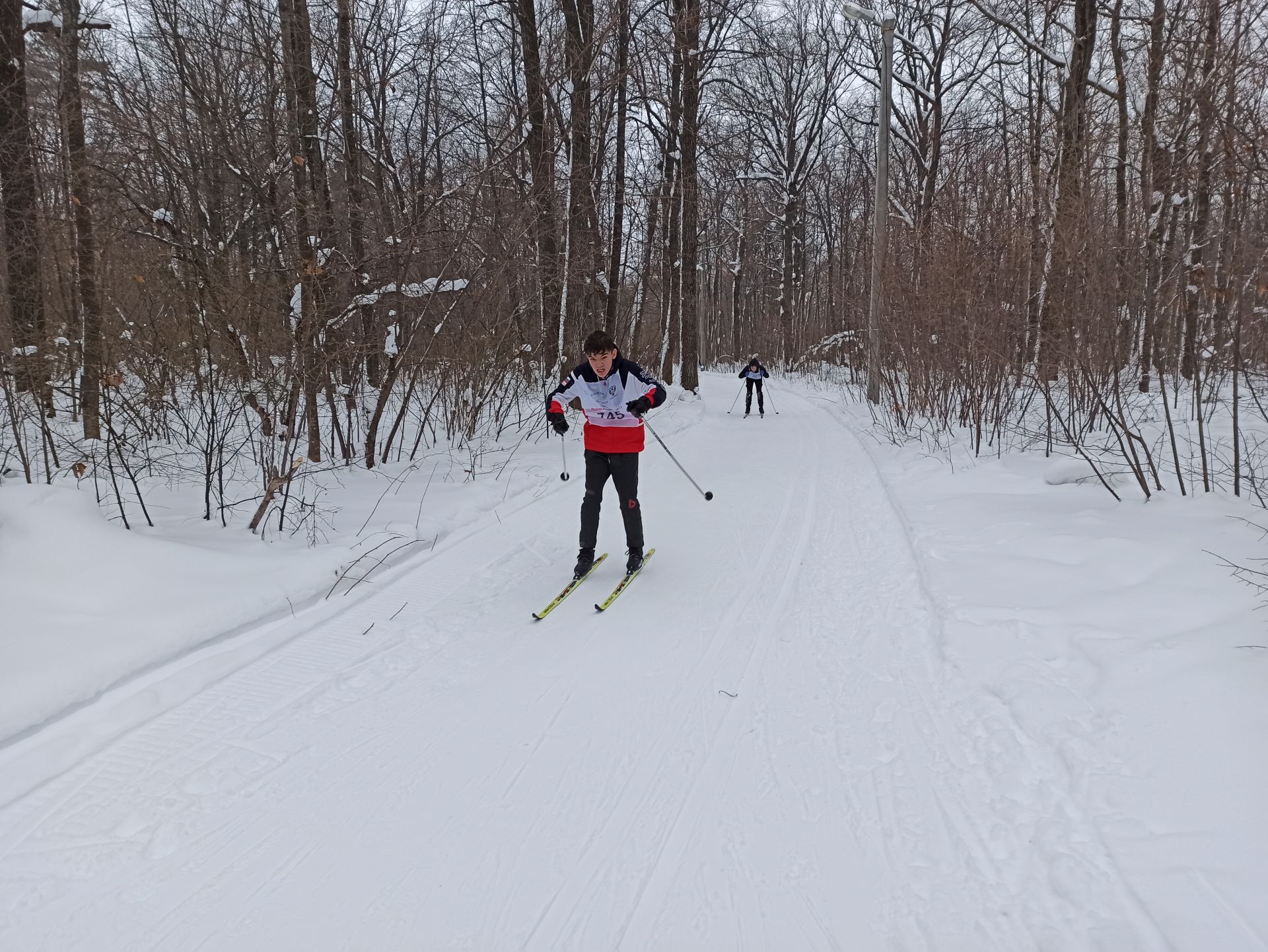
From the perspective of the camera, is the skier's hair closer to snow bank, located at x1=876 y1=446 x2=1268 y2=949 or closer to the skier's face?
the skier's face

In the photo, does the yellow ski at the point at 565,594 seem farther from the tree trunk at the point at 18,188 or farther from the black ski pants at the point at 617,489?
the tree trunk at the point at 18,188

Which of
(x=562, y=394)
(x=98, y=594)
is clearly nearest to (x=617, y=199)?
(x=562, y=394)

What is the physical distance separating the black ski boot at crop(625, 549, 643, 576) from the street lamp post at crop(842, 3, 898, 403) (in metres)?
9.97

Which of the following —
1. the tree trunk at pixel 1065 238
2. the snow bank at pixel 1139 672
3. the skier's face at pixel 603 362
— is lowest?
the snow bank at pixel 1139 672

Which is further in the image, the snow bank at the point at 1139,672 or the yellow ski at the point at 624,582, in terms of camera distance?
the yellow ski at the point at 624,582

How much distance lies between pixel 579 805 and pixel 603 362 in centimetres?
→ 347

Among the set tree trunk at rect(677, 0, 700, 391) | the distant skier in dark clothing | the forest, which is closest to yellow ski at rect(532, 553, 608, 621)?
the forest

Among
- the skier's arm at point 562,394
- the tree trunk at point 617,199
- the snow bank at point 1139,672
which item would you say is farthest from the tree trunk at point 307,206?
the tree trunk at point 617,199

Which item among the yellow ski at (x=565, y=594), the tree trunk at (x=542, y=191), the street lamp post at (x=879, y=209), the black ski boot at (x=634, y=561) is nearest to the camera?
the yellow ski at (x=565, y=594)

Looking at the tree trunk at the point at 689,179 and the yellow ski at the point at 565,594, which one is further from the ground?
the tree trunk at the point at 689,179

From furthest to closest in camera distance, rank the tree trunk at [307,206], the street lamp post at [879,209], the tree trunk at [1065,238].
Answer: the street lamp post at [879,209]
the tree trunk at [1065,238]
the tree trunk at [307,206]

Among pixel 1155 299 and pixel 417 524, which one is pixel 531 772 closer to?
pixel 417 524

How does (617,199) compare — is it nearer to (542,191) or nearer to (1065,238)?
(542,191)

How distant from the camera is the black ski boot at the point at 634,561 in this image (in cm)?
553
